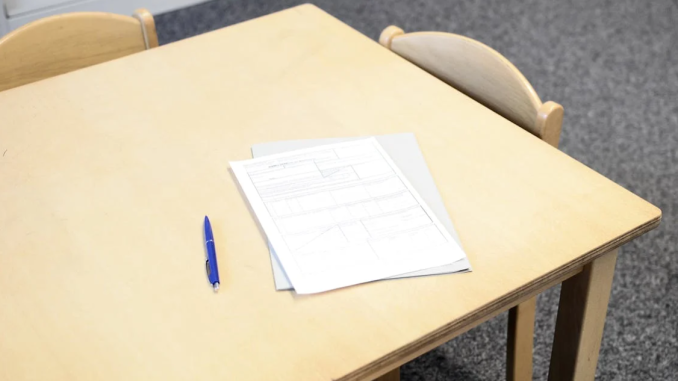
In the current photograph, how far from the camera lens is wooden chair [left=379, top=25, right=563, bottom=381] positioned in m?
1.15

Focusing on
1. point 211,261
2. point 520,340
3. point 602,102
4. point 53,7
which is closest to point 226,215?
point 211,261

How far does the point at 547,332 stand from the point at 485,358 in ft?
0.52

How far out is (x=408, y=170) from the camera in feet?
3.49

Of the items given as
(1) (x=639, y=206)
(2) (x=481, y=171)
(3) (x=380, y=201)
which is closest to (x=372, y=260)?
(3) (x=380, y=201)

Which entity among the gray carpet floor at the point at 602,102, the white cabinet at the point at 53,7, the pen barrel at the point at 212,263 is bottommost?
the gray carpet floor at the point at 602,102

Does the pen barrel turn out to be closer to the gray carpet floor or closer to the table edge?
the table edge

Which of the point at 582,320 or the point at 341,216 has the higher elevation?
the point at 341,216

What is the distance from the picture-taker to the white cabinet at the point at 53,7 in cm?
280

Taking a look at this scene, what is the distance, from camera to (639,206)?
0.96m

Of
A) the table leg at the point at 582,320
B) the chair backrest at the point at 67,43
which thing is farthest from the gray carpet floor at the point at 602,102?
the chair backrest at the point at 67,43

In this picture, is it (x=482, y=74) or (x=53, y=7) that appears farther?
(x=53, y=7)

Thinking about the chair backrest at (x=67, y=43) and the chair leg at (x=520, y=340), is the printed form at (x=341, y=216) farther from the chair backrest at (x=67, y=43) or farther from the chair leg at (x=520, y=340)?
the chair backrest at (x=67, y=43)

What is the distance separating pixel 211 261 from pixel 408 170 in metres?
0.31

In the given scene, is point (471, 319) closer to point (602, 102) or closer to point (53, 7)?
point (602, 102)
